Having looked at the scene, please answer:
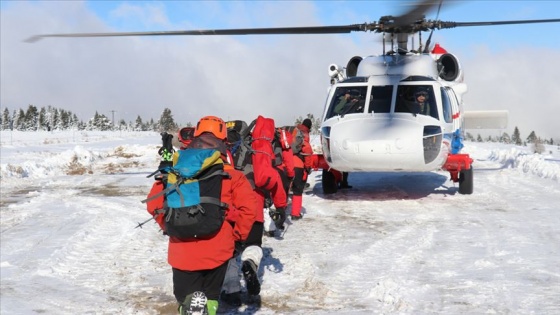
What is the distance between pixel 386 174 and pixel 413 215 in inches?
244

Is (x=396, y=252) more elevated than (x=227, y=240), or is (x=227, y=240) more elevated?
(x=227, y=240)

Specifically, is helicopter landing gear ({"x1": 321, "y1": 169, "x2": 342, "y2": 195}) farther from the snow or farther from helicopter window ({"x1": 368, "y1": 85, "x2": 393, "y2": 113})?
helicopter window ({"x1": 368, "y1": 85, "x2": 393, "y2": 113})

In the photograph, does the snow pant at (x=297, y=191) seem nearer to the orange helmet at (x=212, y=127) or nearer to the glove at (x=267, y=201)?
the glove at (x=267, y=201)

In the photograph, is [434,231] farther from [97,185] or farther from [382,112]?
[97,185]

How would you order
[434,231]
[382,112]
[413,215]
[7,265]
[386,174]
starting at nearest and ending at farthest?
[7,265]
[434,231]
[413,215]
[382,112]
[386,174]

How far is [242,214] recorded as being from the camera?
362 cm

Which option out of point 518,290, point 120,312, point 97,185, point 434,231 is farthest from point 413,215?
point 97,185

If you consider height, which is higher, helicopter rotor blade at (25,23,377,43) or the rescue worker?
helicopter rotor blade at (25,23,377,43)

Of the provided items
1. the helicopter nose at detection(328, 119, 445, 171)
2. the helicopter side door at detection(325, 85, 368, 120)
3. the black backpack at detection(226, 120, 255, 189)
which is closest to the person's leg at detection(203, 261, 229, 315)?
the black backpack at detection(226, 120, 255, 189)

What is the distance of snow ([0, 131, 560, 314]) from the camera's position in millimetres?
4758

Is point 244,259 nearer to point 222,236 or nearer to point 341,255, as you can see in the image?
point 222,236

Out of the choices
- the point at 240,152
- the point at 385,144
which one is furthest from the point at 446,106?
the point at 240,152

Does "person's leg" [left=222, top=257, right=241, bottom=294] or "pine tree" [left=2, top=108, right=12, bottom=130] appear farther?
"pine tree" [left=2, top=108, right=12, bottom=130]

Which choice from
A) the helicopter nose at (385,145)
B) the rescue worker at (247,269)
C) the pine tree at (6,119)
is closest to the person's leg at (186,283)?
the rescue worker at (247,269)
